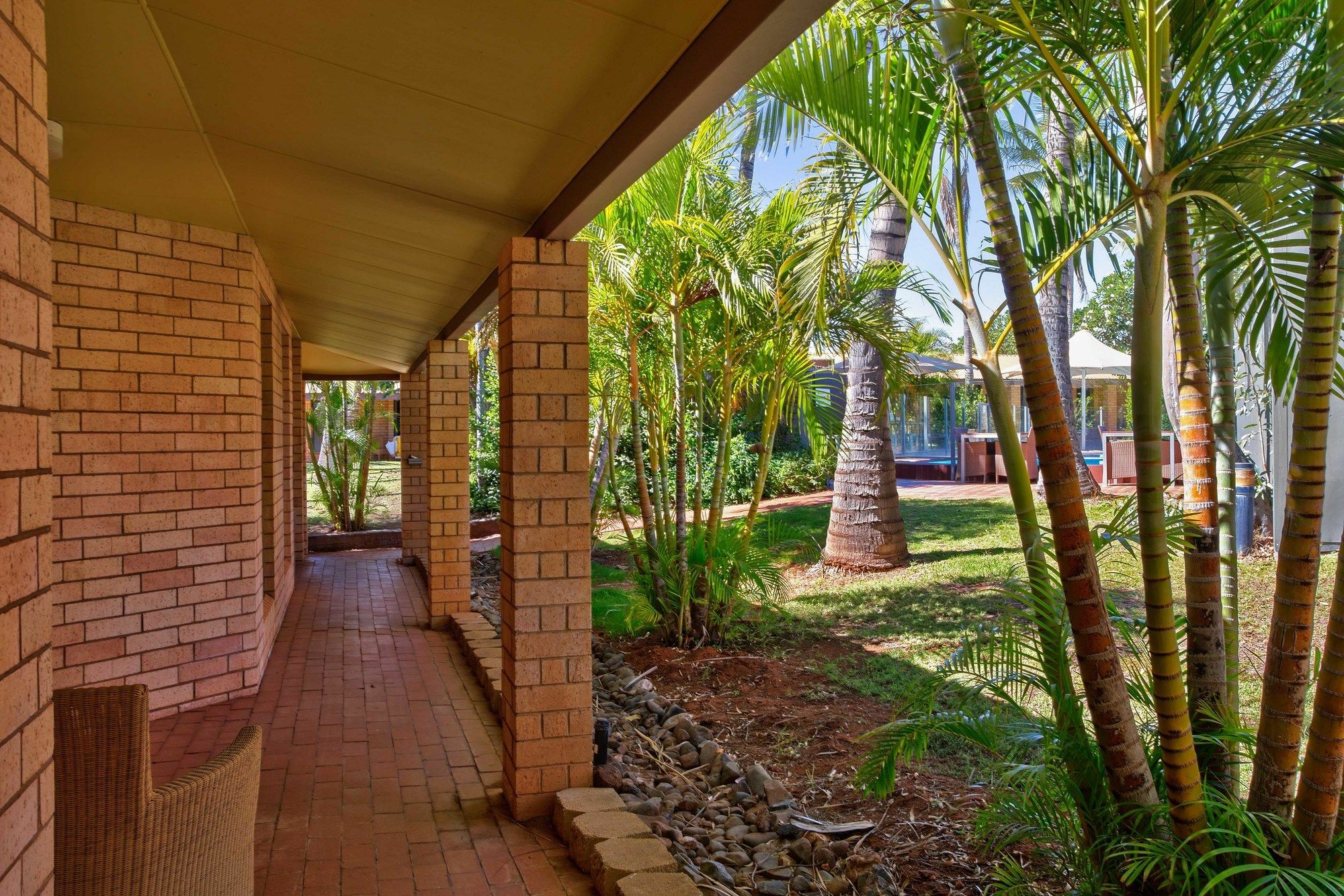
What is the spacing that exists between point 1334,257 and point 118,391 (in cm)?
538

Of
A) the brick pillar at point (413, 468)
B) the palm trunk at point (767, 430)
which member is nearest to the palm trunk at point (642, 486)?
the palm trunk at point (767, 430)

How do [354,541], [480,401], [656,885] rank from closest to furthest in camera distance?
[656,885]
[354,541]
[480,401]

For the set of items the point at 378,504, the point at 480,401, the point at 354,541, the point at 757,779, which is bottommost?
the point at 757,779

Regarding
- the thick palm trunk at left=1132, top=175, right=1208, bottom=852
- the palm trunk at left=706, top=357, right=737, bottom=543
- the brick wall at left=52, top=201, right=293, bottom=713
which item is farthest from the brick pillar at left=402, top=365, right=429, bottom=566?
the thick palm trunk at left=1132, top=175, right=1208, bottom=852

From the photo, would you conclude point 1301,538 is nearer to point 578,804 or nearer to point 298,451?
point 578,804

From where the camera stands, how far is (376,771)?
14.7 feet

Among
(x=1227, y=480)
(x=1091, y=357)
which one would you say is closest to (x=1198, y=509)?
(x=1227, y=480)

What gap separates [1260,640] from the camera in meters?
7.12

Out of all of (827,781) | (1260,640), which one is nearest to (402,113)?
(827,781)

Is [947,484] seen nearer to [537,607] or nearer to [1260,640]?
[1260,640]

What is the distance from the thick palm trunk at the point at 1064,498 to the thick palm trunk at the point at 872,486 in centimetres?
819

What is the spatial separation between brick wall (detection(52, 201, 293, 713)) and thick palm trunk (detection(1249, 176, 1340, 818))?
202 inches

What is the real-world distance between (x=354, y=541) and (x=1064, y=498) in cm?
1275

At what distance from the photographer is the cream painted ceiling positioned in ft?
7.14
